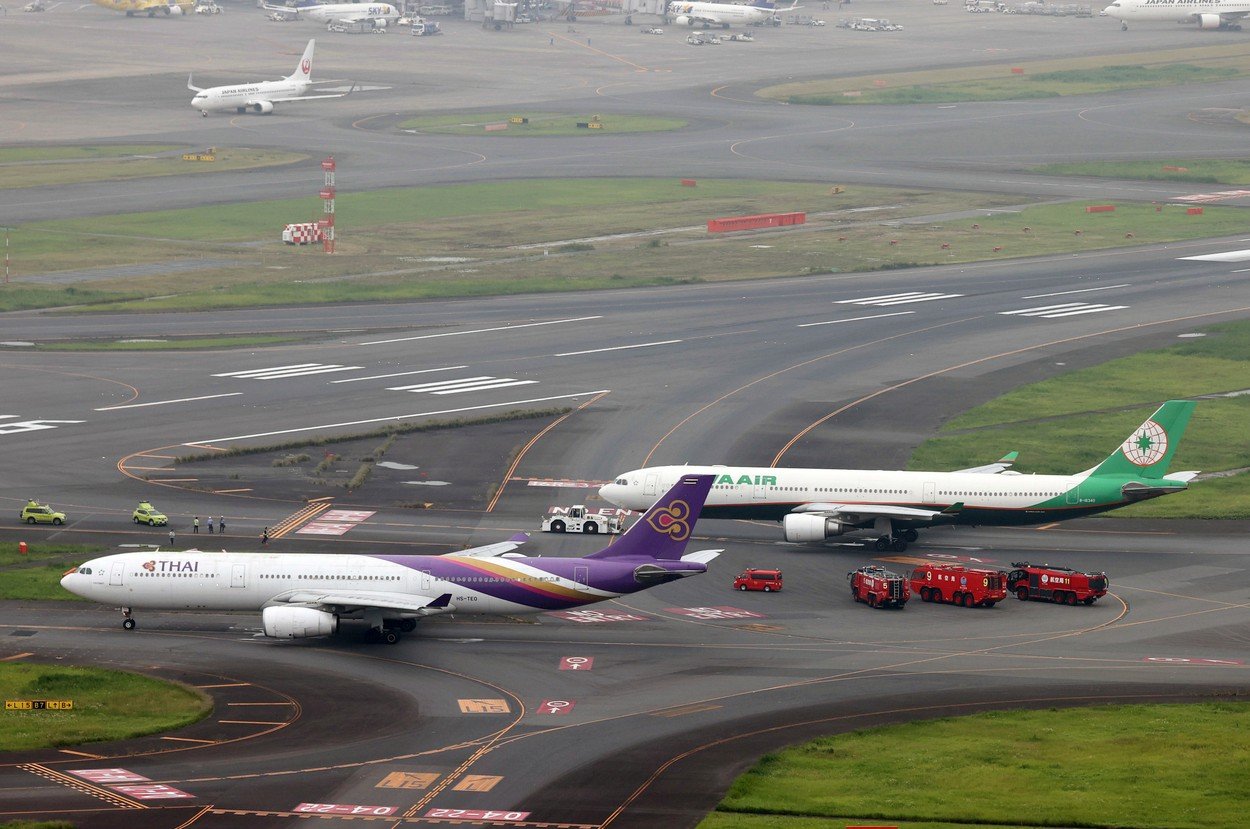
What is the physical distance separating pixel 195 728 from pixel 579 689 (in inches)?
618

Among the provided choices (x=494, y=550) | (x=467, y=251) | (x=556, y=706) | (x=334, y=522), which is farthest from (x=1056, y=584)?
(x=467, y=251)

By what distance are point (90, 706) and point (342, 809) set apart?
16.1 metres

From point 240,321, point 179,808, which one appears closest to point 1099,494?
point 179,808

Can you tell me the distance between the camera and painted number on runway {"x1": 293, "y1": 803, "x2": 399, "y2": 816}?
54.2m

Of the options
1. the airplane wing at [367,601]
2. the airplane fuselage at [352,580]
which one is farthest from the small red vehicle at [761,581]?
the airplane wing at [367,601]

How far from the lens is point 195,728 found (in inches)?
2477

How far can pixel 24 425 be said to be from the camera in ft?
375

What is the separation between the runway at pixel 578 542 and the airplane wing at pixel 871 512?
207 cm

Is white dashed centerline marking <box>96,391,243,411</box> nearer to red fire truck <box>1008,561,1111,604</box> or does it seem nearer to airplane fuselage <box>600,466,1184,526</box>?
airplane fuselage <box>600,466,1184,526</box>

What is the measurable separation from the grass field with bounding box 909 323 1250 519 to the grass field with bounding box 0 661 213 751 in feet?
187

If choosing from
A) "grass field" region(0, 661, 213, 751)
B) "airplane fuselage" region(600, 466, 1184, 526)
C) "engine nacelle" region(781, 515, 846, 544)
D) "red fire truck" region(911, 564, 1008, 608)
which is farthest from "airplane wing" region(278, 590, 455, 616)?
"red fire truck" region(911, 564, 1008, 608)

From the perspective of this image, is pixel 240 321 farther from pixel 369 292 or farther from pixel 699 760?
pixel 699 760

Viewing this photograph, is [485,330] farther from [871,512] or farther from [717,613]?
[717,613]

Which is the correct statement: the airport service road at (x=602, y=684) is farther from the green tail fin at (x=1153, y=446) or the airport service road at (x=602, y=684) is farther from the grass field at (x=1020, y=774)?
the green tail fin at (x=1153, y=446)
